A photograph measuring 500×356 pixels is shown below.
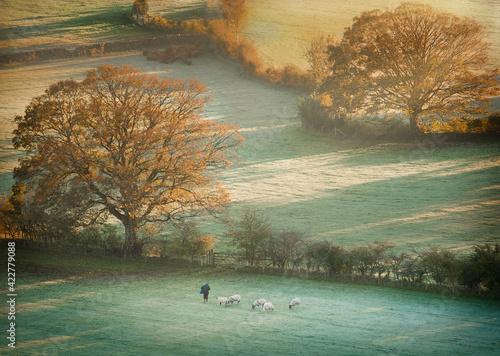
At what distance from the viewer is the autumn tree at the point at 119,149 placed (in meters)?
24.6

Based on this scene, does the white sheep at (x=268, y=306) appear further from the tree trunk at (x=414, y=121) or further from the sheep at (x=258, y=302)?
the tree trunk at (x=414, y=121)

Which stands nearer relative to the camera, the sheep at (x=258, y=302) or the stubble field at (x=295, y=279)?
the stubble field at (x=295, y=279)

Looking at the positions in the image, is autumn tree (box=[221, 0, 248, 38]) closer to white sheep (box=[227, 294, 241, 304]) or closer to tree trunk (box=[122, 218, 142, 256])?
tree trunk (box=[122, 218, 142, 256])

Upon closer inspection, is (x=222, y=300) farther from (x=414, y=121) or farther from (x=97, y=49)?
(x=97, y=49)

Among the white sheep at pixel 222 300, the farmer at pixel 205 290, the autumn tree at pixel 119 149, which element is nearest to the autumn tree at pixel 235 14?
the autumn tree at pixel 119 149

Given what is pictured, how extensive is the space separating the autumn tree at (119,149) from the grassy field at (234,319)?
170 inches

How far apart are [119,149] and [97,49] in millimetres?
42175

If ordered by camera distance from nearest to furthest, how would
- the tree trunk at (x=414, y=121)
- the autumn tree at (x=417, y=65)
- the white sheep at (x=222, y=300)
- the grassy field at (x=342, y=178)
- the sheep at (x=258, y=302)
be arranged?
the sheep at (x=258, y=302)
the white sheep at (x=222, y=300)
the grassy field at (x=342, y=178)
the autumn tree at (x=417, y=65)
the tree trunk at (x=414, y=121)

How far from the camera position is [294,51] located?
68.1 m

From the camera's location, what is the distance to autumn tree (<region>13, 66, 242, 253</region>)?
2461 centimetres

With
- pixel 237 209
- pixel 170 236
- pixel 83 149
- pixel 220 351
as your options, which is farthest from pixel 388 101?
pixel 220 351

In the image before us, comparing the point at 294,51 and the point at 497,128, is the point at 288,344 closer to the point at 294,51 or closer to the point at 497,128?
the point at 497,128

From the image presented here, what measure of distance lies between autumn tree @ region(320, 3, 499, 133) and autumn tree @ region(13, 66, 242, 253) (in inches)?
995

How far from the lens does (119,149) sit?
83.5 feet
